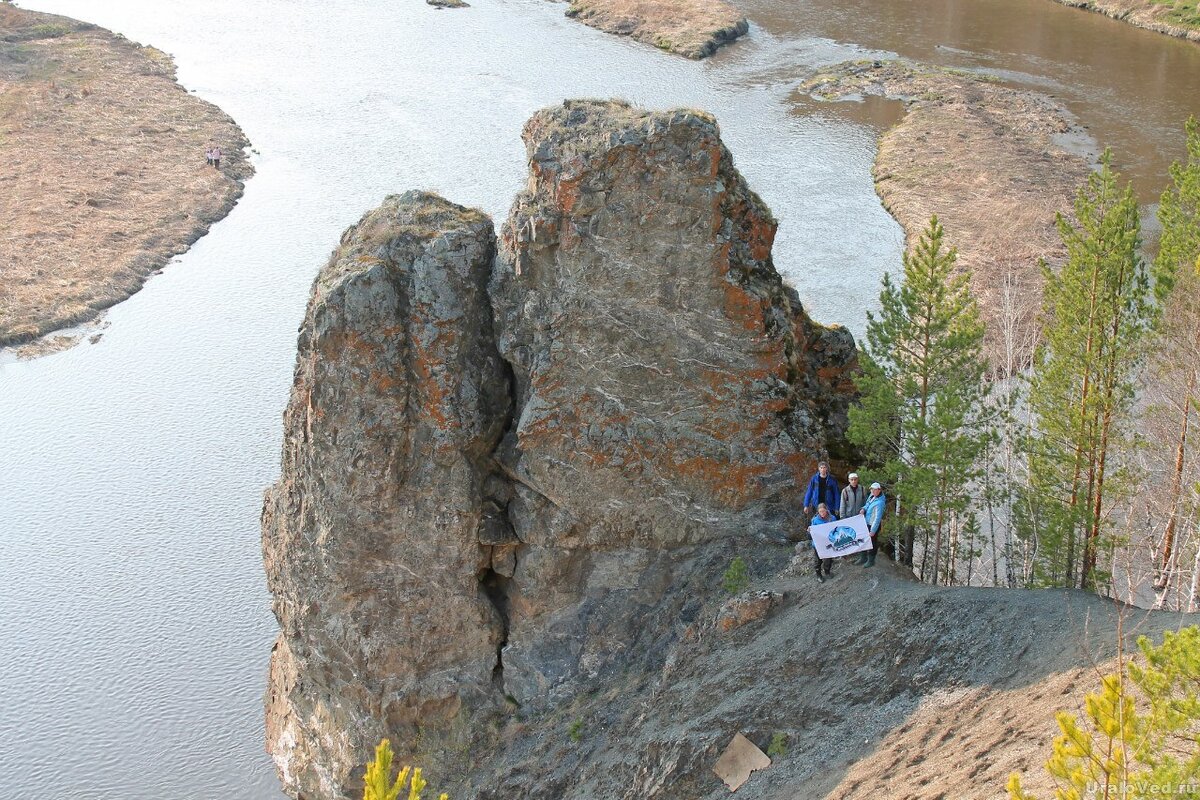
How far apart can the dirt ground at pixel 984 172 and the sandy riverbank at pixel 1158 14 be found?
21077 millimetres

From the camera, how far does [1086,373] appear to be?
29.5 m

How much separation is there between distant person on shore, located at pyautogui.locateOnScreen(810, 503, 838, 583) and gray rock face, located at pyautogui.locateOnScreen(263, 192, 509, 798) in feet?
24.9

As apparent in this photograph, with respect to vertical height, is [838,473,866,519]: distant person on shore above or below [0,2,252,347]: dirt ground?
above

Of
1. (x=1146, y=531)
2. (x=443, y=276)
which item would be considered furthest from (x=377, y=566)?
(x=1146, y=531)

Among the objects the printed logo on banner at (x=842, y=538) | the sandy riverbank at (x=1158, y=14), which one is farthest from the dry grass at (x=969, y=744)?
the sandy riverbank at (x=1158, y=14)

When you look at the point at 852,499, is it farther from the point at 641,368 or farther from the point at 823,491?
the point at 641,368

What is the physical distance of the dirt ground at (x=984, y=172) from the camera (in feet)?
181

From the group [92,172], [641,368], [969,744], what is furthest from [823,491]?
[92,172]

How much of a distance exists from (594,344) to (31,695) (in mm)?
22556

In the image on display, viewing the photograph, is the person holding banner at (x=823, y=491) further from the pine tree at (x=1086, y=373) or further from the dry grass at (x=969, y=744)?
the pine tree at (x=1086, y=373)

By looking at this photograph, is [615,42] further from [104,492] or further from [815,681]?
[815,681]

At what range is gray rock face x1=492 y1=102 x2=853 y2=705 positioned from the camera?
2723 cm

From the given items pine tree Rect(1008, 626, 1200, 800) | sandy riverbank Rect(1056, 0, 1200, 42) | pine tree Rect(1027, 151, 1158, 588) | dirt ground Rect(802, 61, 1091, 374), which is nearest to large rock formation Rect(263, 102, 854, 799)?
pine tree Rect(1027, 151, 1158, 588)

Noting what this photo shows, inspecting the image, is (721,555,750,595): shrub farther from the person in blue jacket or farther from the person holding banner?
the person in blue jacket
